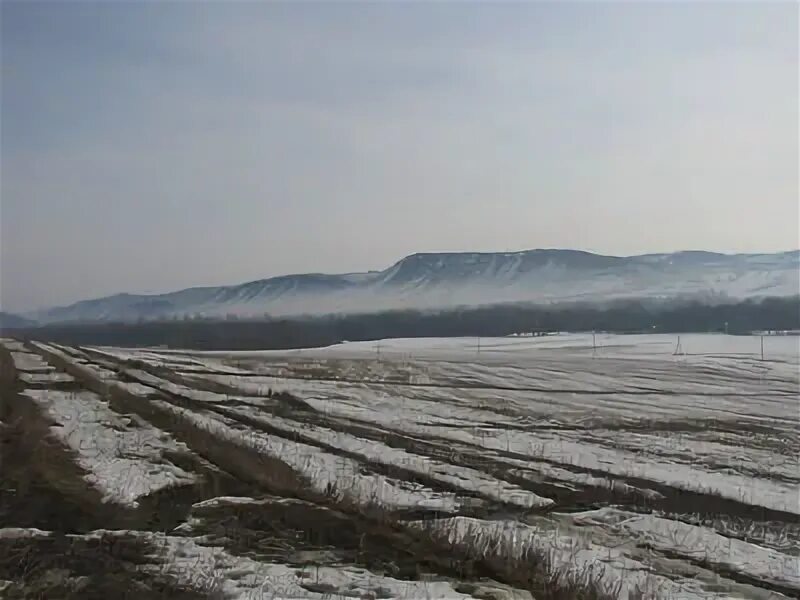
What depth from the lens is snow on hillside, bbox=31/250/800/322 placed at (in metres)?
7.96

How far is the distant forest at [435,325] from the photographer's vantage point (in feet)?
26.5

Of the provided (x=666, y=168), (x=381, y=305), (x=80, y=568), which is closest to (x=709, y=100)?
(x=666, y=168)

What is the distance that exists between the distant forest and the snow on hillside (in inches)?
5.5

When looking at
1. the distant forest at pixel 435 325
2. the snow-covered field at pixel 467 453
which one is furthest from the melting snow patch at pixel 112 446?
the distant forest at pixel 435 325

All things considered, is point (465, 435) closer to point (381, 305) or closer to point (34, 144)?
point (381, 305)

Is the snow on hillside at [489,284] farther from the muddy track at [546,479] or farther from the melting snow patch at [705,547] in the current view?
the melting snow patch at [705,547]

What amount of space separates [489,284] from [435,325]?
0.81m

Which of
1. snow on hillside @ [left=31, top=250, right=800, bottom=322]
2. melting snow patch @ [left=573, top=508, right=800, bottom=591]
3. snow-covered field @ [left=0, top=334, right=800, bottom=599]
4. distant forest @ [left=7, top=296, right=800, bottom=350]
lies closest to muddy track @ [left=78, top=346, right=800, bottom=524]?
snow-covered field @ [left=0, top=334, right=800, bottom=599]

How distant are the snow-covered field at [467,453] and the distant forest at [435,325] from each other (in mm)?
153

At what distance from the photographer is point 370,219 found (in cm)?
796

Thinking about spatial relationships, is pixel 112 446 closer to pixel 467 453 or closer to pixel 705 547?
pixel 467 453

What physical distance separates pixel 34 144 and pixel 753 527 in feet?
28.8

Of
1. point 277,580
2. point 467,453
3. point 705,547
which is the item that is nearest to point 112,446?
point 277,580

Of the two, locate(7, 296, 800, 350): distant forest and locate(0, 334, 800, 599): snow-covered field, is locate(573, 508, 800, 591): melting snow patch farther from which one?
locate(7, 296, 800, 350): distant forest
